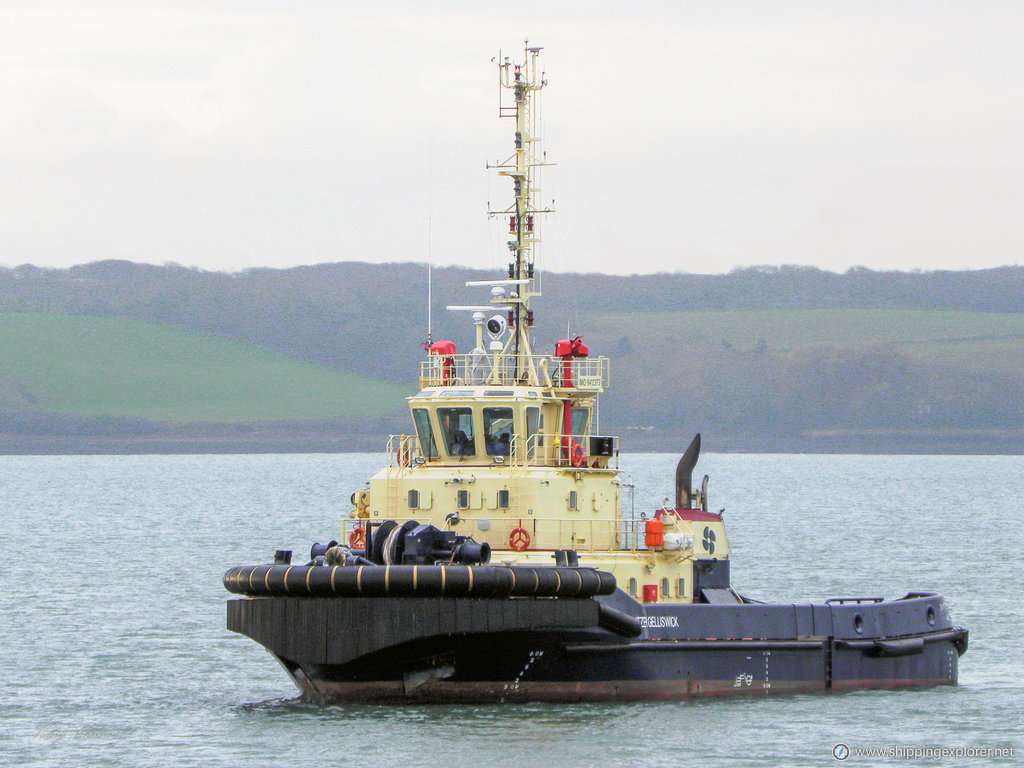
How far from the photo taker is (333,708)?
24562mm

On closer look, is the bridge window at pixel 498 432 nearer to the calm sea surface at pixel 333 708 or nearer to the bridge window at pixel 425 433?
the bridge window at pixel 425 433

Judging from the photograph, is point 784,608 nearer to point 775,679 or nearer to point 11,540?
point 775,679

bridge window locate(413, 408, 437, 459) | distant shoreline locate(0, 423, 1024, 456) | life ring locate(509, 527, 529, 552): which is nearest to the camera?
life ring locate(509, 527, 529, 552)

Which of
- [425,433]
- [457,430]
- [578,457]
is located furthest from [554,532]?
[425,433]

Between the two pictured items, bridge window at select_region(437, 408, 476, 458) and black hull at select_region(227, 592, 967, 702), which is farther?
bridge window at select_region(437, 408, 476, 458)

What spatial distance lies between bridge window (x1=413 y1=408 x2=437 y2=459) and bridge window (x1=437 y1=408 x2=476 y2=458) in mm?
235

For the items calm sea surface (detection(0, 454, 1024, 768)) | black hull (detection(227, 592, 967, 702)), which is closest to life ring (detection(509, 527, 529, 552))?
black hull (detection(227, 592, 967, 702))

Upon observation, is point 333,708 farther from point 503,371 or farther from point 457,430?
point 503,371

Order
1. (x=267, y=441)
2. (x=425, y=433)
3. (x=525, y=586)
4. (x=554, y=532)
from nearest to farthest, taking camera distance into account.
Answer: (x=525, y=586), (x=554, y=532), (x=425, y=433), (x=267, y=441)

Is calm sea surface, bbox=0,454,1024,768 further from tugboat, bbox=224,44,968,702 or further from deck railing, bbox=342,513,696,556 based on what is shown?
deck railing, bbox=342,513,696,556

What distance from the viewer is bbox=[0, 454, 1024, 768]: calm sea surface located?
894 inches

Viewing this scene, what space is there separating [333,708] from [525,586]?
3377mm

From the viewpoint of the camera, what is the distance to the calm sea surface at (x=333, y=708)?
22.7 m

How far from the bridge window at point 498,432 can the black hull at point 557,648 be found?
3262 millimetres
